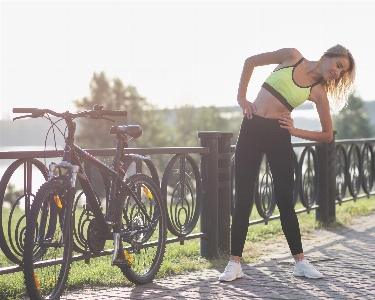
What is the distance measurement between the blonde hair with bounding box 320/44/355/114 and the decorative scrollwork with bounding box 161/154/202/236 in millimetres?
1508

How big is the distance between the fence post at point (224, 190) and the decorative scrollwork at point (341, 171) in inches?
164

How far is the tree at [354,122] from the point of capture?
101m

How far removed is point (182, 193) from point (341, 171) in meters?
4.91

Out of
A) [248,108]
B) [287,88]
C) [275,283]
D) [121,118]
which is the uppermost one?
[121,118]

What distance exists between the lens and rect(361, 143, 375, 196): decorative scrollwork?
12.2 meters

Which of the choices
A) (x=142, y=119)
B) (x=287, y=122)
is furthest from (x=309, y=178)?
(x=142, y=119)

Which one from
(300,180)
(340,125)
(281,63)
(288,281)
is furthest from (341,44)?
(340,125)

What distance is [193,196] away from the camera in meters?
6.97

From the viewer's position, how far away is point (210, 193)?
22.8ft

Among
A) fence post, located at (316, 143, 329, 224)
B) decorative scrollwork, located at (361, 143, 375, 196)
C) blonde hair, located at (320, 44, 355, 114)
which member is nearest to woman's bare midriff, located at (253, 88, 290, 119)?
blonde hair, located at (320, 44, 355, 114)

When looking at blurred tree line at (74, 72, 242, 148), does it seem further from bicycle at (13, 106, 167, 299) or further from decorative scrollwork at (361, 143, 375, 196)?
bicycle at (13, 106, 167, 299)

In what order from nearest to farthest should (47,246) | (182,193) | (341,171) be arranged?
1. (47,246)
2. (182,193)
3. (341,171)

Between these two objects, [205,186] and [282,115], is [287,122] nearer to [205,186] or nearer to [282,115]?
[282,115]

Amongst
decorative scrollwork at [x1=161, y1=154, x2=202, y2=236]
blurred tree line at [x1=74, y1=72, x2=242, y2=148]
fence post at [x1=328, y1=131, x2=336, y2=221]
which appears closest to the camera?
decorative scrollwork at [x1=161, y1=154, x2=202, y2=236]
